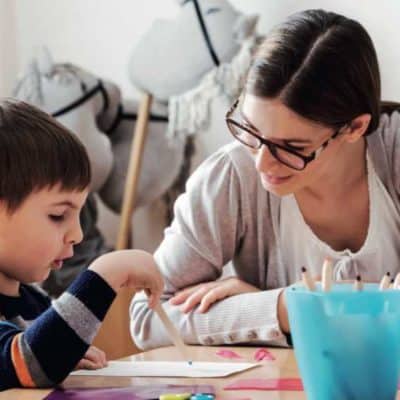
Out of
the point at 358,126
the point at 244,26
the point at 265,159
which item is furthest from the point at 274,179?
the point at 244,26

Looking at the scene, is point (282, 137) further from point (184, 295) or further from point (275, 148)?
point (184, 295)

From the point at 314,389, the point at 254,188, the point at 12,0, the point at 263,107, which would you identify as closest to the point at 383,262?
the point at 254,188

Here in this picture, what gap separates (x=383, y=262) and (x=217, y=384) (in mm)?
493

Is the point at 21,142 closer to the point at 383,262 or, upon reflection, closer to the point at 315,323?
the point at 315,323

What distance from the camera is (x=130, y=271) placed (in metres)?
1.09

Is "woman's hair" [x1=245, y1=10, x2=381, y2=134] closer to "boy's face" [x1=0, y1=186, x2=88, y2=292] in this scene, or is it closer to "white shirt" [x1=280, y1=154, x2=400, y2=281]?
"white shirt" [x1=280, y1=154, x2=400, y2=281]

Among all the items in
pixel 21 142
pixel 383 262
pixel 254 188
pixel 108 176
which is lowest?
pixel 108 176

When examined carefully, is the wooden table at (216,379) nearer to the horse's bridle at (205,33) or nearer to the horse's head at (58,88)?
the horse's bridle at (205,33)

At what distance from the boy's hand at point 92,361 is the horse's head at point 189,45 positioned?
54.6 inches

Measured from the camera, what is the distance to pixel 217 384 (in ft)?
3.32

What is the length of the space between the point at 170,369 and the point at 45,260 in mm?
217

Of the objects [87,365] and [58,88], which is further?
[58,88]

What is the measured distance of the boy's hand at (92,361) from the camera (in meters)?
1.11

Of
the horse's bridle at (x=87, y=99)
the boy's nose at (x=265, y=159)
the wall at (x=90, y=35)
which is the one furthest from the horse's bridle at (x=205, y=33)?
the boy's nose at (x=265, y=159)
